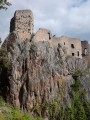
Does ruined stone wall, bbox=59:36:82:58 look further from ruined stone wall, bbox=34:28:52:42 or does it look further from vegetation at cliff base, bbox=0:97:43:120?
vegetation at cliff base, bbox=0:97:43:120

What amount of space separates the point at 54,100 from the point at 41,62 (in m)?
5.64

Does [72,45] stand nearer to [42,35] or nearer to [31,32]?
[42,35]

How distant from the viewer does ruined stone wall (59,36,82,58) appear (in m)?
63.9

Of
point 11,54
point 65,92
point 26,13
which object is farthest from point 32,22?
point 65,92

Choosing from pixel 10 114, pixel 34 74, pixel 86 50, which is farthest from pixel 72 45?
pixel 10 114

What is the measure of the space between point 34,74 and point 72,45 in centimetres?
1183

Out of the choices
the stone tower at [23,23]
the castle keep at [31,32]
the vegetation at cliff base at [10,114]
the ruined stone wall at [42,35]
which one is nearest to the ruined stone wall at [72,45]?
the castle keep at [31,32]

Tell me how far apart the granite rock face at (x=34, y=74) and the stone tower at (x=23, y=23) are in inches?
43.3

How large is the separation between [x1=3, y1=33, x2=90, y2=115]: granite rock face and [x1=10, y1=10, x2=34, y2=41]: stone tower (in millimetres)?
1099

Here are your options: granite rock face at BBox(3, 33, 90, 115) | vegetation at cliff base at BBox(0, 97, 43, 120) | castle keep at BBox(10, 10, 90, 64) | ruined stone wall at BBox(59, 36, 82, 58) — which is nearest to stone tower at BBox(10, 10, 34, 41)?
castle keep at BBox(10, 10, 90, 64)

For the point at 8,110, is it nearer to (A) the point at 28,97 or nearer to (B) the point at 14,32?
(A) the point at 28,97

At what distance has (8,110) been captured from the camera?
5150 cm

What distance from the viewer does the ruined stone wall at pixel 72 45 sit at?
6388cm

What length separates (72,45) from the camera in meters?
65.1
